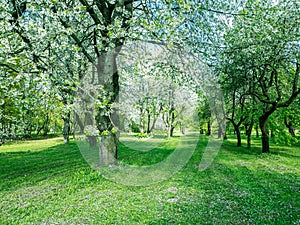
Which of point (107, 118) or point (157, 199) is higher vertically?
point (107, 118)

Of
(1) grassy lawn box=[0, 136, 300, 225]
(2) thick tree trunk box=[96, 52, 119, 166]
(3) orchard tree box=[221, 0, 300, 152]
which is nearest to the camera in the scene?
(1) grassy lawn box=[0, 136, 300, 225]

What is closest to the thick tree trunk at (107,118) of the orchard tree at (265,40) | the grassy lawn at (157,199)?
the grassy lawn at (157,199)

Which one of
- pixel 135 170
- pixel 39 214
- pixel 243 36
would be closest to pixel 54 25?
pixel 39 214

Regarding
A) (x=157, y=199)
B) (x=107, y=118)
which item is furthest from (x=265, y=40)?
(x=157, y=199)

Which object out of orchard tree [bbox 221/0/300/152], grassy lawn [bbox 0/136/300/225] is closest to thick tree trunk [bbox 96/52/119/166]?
grassy lawn [bbox 0/136/300/225]

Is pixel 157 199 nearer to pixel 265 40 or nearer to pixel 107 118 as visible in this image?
pixel 107 118

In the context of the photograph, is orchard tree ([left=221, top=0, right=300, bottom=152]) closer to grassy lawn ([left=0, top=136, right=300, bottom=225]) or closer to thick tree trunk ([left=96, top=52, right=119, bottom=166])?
thick tree trunk ([left=96, top=52, right=119, bottom=166])

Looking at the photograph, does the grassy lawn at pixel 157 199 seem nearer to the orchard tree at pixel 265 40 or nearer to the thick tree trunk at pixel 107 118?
the thick tree trunk at pixel 107 118

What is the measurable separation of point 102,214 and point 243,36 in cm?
1266

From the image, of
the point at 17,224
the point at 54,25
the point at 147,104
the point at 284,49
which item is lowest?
the point at 17,224

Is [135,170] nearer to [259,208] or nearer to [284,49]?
[259,208]

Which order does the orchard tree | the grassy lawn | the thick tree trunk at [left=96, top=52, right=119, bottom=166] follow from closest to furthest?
the grassy lawn → the orchard tree → the thick tree trunk at [left=96, top=52, right=119, bottom=166]

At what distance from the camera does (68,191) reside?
9.97 metres

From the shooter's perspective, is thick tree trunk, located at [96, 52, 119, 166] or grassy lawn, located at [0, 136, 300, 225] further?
thick tree trunk, located at [96, 52, 119, 166]
